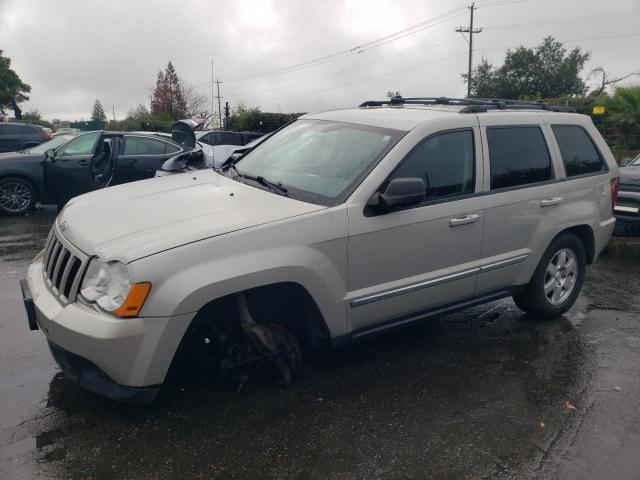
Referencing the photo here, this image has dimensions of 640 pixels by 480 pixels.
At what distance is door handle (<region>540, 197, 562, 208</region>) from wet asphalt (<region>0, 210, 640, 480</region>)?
1.08 metres

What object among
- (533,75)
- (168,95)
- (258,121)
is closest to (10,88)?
(168,95)

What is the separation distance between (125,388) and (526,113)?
366cm

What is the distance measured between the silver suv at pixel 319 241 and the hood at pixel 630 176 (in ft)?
10.3

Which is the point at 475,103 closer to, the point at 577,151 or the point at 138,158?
the point at 577,151

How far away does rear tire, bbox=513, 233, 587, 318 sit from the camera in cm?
485

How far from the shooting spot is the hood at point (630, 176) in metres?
7.76

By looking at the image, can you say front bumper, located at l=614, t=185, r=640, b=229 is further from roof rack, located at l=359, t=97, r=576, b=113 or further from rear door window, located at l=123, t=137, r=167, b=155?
rear door window, located at l=123, t=137, r=167, b=155

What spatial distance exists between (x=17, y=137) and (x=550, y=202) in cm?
1849

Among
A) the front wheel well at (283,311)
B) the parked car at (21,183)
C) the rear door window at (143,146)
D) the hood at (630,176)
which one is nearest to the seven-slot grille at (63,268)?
the front wheel well at (283,311)

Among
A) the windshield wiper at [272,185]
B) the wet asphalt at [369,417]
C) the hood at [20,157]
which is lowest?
the wet asphalt at [369,417]

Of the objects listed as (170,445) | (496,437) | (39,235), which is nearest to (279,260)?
(170,445)

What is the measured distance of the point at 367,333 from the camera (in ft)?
12.3

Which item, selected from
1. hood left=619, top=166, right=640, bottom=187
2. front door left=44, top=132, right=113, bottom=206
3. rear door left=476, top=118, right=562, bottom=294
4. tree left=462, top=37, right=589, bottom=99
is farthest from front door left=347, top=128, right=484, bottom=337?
tree left=462, top=37, right=589, bottom=99

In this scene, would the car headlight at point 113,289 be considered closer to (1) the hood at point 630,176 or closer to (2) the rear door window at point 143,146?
(1) the hood at point 630,176
